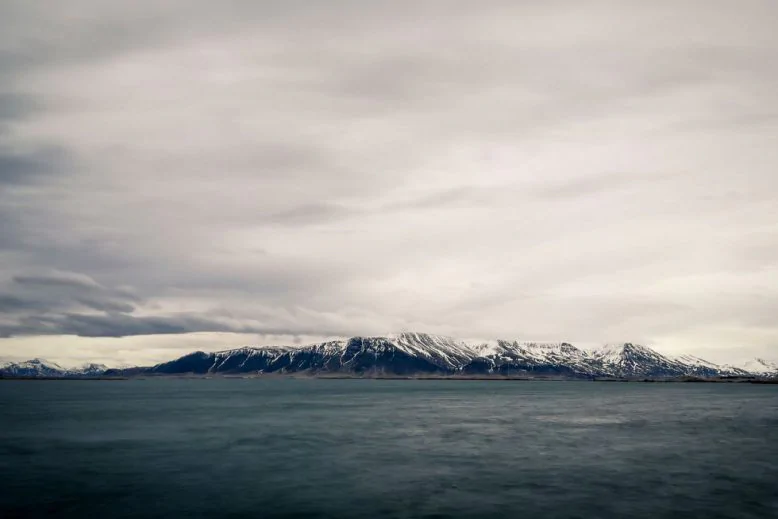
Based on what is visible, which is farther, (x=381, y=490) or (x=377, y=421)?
(x=377, y=421)

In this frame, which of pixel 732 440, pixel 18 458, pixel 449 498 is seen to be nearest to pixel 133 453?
pixel 18 458

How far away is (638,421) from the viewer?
109m

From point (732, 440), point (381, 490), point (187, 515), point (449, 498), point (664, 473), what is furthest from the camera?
point (732, 440)

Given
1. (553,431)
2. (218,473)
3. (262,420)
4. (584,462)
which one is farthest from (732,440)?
(262,420)

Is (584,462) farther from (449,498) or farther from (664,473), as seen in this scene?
(449,498)

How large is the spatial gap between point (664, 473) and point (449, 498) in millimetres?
22697

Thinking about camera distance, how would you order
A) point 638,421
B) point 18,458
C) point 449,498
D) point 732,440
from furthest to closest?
1. point 638,421
2. point 732,440
3. point 18,458
4. point 449,498

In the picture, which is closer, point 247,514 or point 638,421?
point 247,514

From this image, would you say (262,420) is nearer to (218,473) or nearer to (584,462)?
(218,473)

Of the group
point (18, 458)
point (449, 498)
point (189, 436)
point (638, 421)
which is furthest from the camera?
point (638, 421)

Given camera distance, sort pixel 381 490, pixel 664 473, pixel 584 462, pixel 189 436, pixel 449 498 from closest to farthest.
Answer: pixel 449 498, pixel 381 490, pixel 664 473, pixel 584 462, pixel 189 436

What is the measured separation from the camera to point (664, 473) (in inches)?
2144

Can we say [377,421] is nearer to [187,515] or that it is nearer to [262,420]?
[262,420]

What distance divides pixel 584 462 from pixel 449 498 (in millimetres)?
21960
